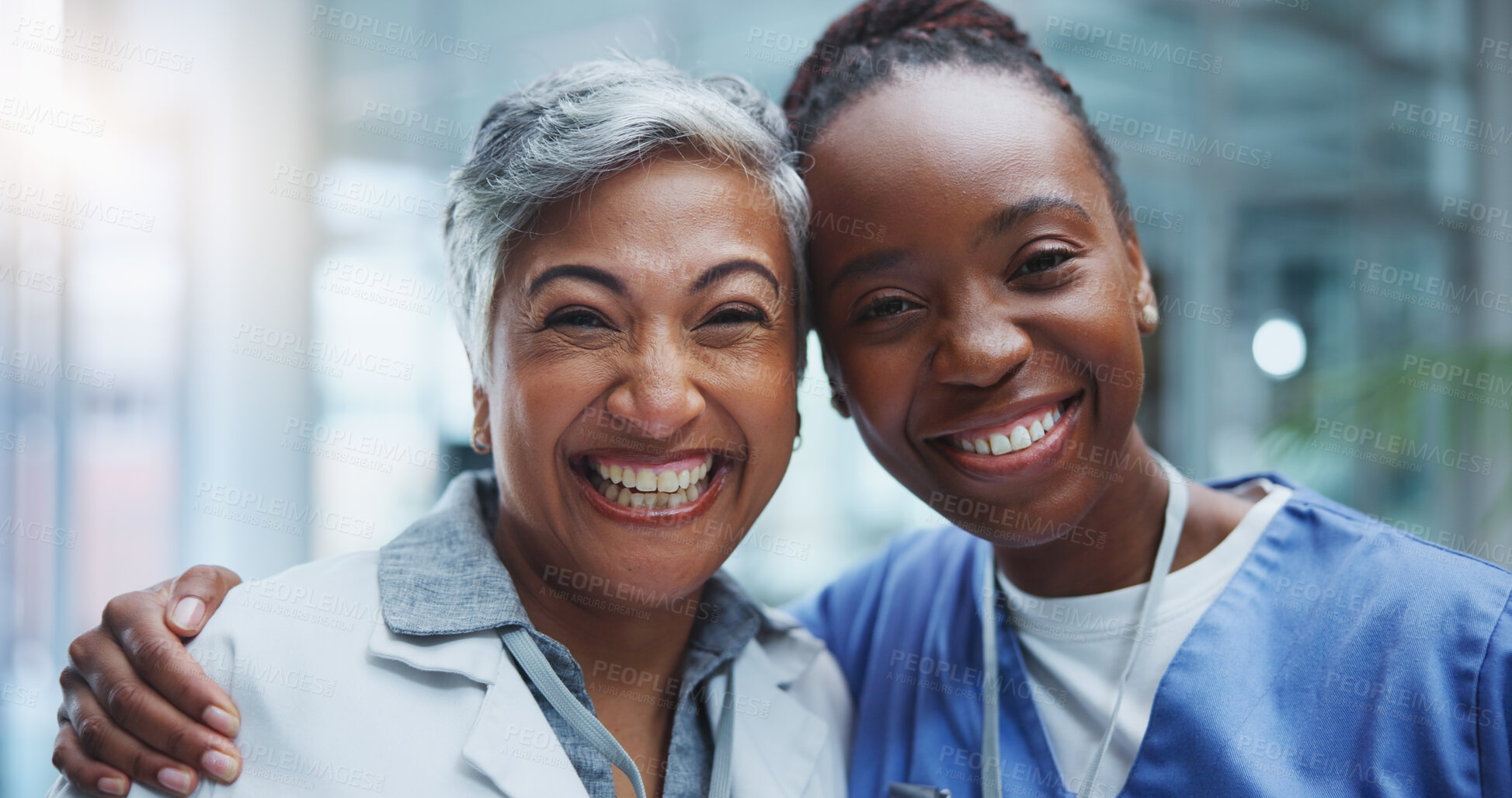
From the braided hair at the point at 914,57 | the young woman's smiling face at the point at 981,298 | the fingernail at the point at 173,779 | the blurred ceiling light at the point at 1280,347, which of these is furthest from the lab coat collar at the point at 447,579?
the blurred ceiling light at the point at 1280,347

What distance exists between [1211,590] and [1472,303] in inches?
135

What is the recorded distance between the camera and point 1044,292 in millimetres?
1207

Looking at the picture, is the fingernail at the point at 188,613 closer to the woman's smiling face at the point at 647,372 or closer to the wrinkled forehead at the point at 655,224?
the woman's smiling face at the point at 647,372

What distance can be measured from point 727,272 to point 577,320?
18 centimetres

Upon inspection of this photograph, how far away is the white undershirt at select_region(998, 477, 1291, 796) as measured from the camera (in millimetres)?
1260

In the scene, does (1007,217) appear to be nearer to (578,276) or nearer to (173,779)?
(578,276)

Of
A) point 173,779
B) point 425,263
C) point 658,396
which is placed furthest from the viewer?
point 425,263

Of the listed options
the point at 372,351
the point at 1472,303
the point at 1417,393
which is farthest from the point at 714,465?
the point at 1472,303

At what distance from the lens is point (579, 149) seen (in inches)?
46.5

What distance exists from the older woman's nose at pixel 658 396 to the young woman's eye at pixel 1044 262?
0.42m

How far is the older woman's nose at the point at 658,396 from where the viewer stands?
113 centimetres

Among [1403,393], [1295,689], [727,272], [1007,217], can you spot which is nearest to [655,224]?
[727,272]

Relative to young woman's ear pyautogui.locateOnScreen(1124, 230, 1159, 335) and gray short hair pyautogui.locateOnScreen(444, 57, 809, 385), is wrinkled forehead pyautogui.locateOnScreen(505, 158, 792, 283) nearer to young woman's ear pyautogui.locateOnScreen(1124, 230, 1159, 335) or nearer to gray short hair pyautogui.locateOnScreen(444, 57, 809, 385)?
gray short hair pyautogui.locateOnScreen(444, 57, 809, 385)

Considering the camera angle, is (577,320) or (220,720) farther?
(577,320)
